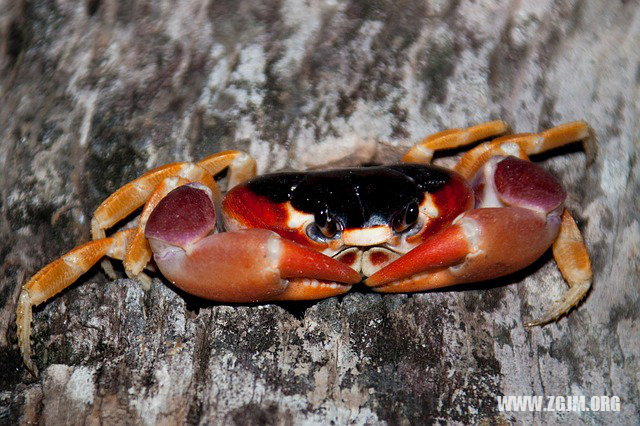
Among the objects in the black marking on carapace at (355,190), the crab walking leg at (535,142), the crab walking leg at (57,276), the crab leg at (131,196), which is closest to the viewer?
Answer: the black marking on carapace at (355,190)

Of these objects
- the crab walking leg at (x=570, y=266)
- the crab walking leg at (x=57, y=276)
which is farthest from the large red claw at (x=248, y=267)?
the crab walking leg at (x=570, y=266)

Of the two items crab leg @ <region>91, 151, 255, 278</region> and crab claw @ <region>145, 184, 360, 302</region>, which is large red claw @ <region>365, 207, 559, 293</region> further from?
crab leg @ <region>91, 151, 255, 278</region>

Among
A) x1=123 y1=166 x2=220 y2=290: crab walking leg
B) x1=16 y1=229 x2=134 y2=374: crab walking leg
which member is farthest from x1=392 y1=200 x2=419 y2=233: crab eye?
x1=16 y1=229 x2=134 y2=374: crab walking leg

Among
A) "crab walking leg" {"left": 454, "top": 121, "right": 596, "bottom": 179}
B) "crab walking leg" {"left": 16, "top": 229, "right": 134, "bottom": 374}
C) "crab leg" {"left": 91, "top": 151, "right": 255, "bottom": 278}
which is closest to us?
"crab walking leg" {"left": 16, "top": 229, "right": 134, "bottom": 374}

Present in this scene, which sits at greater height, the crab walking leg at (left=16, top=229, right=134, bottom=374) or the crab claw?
the crab claw

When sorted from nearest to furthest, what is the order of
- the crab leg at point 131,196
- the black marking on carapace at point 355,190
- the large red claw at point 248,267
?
the large red claw at point 248,267
the black marking on carapace at point 355,190
the crab leg at point 131,196

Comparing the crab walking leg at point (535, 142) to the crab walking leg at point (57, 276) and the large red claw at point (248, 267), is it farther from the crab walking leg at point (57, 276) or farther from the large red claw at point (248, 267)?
the crab walking leg at point (57, 276)

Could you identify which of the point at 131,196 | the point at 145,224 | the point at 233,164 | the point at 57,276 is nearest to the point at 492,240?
the point at 233,164

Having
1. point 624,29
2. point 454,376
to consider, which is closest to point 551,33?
point 624,29
